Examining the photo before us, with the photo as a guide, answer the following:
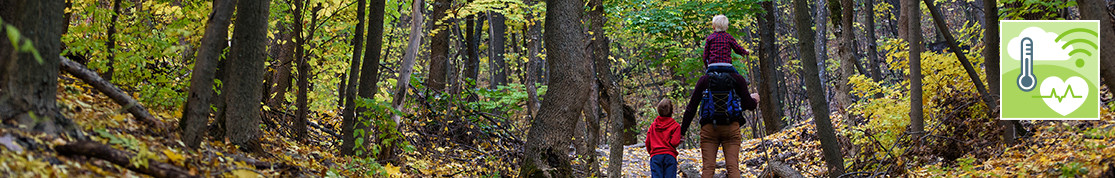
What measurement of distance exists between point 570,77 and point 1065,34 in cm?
498

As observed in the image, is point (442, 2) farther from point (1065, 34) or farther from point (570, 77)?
point (1065, 34)

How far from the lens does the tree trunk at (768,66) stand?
18.3m

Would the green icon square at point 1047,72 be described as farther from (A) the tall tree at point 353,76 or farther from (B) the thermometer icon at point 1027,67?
(A) the tall tree at point 353,76

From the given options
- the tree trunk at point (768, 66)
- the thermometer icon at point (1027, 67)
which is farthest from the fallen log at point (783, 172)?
the tree trunk at point (768, 66)

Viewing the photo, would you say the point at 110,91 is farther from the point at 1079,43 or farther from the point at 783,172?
the point at 1079,43

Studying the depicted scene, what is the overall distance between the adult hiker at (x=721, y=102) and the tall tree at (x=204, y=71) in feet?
13.1

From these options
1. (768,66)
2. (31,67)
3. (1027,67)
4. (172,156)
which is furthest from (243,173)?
(768,66)

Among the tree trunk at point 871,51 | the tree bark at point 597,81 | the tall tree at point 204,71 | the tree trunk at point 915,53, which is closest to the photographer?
the tall tree at point 204,71

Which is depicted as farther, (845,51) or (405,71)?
(845,51)

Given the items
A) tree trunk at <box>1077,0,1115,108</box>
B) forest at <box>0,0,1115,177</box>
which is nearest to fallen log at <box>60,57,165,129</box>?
forest at <box>0,0,1115,177</box>

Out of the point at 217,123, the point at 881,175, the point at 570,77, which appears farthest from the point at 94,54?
the point at 881,175

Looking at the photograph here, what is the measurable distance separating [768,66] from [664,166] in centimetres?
1165

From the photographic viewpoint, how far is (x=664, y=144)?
753 cm

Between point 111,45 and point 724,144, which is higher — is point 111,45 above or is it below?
above
